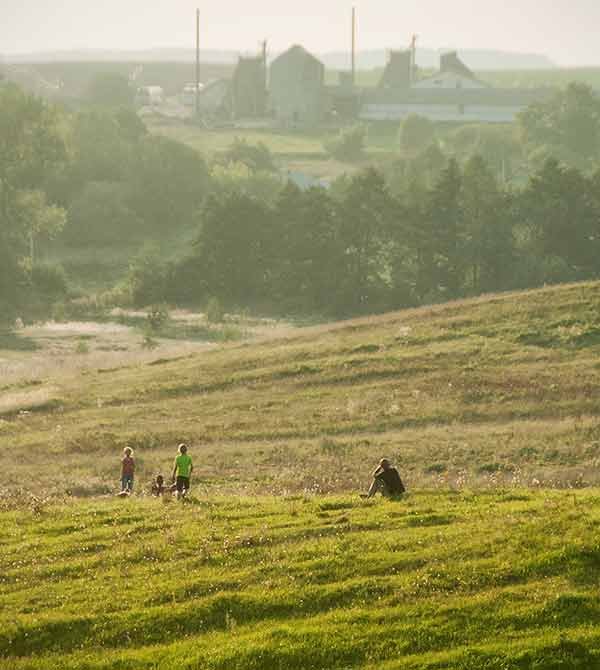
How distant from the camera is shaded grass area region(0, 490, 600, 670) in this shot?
914 inches

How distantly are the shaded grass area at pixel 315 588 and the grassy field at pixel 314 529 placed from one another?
4 centimetres

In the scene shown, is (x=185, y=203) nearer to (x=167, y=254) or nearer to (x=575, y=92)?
(x=167, y=254)

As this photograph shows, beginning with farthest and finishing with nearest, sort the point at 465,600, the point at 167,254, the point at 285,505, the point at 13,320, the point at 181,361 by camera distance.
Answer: the point at 167,254, the point at 13,320, the point at 181,361, the point at 285,505, the point at 465,600

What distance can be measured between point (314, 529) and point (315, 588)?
151 inches

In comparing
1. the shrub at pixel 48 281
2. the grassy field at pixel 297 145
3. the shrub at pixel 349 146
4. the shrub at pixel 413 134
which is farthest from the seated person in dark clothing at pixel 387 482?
the shrub at pixel 413 134

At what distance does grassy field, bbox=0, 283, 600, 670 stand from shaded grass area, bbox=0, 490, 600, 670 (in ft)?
0.15

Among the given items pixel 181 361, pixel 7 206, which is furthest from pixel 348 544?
pixel 7 206

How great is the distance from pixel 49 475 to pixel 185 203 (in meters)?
97.0

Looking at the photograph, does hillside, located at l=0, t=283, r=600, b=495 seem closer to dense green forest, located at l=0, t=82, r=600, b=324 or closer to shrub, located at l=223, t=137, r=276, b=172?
dense green forest, located at l=0, t=82, r=600, b=324

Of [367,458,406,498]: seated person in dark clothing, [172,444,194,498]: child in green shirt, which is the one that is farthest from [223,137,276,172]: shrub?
[367,458,406,498]: seated person in dark clothing

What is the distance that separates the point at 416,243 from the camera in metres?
98.3

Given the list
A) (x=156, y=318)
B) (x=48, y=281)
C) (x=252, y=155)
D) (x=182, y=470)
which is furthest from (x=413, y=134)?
(x=182, y=470)

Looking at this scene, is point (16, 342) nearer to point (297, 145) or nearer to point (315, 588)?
point (315, 588)

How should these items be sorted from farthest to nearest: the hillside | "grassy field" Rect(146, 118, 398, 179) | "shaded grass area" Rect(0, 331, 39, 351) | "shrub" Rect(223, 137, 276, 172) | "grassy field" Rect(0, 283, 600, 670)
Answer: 1. "grassy field" Rect(146, 118, 398, 179)
2. "shrub" Rect(223, 137, 276, 172)
3. "shaded grass area" Rect(0, 331, 39, 351)
4. the hillside
5. "grassy field" Rect(0, 283, 600, 670)
